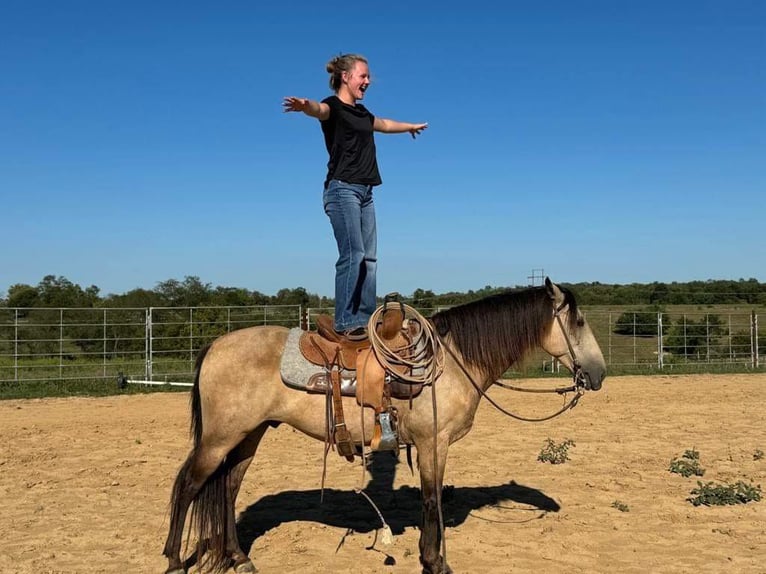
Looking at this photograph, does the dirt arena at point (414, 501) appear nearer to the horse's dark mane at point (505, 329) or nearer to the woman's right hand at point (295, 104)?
the horse's dark mane at point (505, 329)

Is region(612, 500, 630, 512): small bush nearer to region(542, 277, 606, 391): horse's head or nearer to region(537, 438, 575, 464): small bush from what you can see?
region(537, 438, 575, 464): small bush

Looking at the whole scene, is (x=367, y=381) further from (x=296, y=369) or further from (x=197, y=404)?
(x=197, y=404)

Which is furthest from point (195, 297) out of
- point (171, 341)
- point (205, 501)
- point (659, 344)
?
point (205, 501)

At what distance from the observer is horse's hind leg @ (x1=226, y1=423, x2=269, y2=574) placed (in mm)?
4023

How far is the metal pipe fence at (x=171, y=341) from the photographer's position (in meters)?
14.4

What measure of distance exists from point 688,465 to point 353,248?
4.79 metres

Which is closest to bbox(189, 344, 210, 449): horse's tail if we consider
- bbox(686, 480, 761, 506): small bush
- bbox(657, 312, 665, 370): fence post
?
bbox(686, 480, 761, 506): small bush

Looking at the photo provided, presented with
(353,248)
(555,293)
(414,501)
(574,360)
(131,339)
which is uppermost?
(353,248)

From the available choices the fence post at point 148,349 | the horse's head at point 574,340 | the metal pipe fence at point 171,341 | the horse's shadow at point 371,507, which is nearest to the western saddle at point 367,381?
the horse's head at point 574,340

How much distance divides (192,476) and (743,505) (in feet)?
15.3

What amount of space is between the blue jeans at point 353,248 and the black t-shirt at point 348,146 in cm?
6

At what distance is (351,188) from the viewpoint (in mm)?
3883

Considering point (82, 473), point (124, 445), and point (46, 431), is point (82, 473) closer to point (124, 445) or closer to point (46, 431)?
point (124, 445)

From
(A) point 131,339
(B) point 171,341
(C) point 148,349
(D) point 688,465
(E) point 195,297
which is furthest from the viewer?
(E) point 195,297
